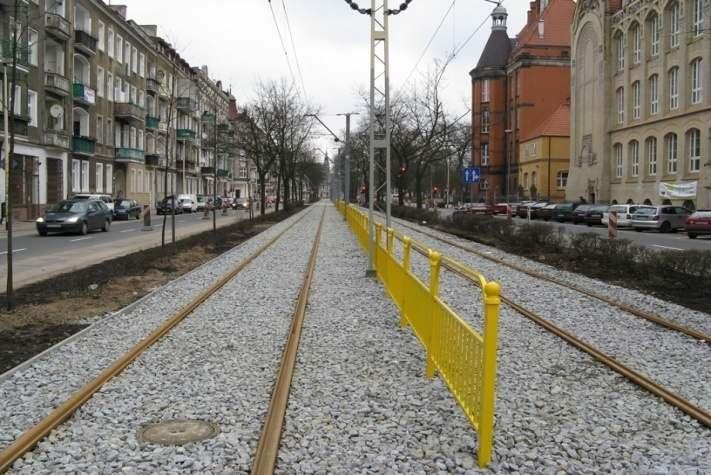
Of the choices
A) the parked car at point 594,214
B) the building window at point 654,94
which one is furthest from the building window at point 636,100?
the parked car at point 594,214

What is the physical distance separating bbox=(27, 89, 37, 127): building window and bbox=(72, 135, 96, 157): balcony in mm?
5501

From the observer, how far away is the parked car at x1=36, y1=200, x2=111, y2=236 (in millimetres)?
28427

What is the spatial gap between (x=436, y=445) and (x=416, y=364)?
2352 millimetres

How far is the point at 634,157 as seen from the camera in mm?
54438

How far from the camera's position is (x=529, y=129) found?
80.7 metres

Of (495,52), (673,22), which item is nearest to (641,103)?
(673,22)

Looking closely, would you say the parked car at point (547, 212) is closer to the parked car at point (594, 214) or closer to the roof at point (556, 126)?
the parked car at point (594, 214)

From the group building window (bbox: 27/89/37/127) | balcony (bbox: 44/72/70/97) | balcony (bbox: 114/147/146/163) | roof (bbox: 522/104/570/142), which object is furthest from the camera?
roof (bbox: 522/104/570/142)

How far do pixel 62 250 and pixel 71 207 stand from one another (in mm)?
8629

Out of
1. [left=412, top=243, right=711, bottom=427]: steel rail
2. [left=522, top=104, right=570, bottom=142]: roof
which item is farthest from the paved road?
[left=522, top=104, right=570, bottom=142]: roof

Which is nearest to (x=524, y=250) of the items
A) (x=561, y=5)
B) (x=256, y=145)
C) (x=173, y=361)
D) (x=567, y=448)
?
(x=173, y=361)

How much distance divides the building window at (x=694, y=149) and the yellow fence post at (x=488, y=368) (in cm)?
4603

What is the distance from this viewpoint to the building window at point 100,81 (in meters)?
51.3

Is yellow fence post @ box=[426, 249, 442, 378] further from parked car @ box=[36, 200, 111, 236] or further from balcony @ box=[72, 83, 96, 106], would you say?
balcony @ box=[72, 83, 96, 106]
